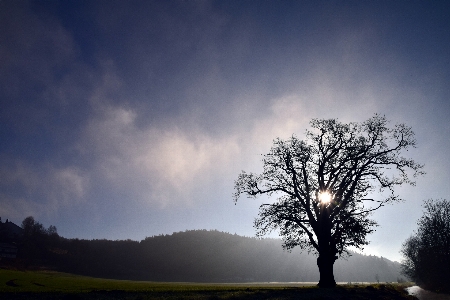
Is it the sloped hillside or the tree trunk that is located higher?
the tree trunk

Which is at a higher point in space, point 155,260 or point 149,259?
point 149,259

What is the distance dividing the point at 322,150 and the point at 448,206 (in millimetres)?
50205

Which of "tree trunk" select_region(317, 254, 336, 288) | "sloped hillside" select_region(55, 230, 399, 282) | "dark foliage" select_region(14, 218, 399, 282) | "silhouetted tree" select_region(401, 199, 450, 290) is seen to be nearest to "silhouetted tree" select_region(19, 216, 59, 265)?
"dark foliage" select_region(14, 218, 399, 282)

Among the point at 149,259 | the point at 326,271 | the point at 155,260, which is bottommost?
the point at 155,260

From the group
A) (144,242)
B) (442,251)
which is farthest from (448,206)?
(144,242)

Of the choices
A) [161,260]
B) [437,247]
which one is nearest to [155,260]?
[161,260]

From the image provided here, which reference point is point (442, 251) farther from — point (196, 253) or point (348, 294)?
point (196, 253)

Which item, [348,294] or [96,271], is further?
[96,271]

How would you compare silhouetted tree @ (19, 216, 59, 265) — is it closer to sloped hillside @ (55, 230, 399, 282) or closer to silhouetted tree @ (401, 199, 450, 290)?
sloped hillside @ (55, 230, 399, 282)

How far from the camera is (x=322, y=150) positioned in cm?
3156

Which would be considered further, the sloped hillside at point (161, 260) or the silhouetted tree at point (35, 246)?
the sloped hillside at point (161, 260)

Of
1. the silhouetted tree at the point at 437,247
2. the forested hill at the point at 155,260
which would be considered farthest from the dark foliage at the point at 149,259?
the silhouetted tree at the point at 437,247

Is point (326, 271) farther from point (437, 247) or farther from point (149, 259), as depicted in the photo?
point (149, 259)

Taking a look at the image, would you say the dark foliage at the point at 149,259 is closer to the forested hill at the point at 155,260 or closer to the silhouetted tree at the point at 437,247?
the forested hill at the point at 155,260
